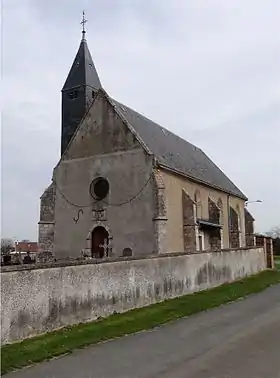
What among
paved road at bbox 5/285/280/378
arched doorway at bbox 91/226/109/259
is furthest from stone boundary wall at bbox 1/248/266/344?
arched doorway at bbox 91/226/109/259

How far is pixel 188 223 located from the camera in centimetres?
2409

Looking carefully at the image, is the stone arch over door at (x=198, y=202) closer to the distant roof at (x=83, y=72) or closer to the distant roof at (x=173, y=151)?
the distant roof at (x=173, y=151)

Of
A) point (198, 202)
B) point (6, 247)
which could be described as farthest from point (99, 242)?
point (6, 247)

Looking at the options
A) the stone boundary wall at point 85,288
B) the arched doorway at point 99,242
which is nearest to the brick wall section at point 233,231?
the arched doorway at point 99,242

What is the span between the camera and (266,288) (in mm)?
20453

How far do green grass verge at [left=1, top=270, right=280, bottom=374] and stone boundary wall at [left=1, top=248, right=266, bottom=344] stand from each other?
27 centimetres

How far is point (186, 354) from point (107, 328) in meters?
2.70

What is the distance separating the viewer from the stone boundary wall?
881cm

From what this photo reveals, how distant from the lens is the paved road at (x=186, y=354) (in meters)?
6.72

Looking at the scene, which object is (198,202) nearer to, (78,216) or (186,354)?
(78,216)

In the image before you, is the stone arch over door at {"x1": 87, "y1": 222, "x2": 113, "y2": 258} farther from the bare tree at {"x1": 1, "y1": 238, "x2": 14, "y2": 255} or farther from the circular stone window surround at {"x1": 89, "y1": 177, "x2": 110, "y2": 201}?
the bare tree at {"x1": 1, "y1": 238, "x2": 14, "y2": 255}

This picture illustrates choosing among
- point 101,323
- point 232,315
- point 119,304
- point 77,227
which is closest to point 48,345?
point 101,323

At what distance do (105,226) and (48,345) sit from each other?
14855mm

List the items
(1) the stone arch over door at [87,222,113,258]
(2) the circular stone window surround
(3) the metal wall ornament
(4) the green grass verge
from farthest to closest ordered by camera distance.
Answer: (3) the metal wall ornament < (2) the circular stone window surround < (1) the stone arch over door at [87,222,113,258] < (4) the green grass verge
